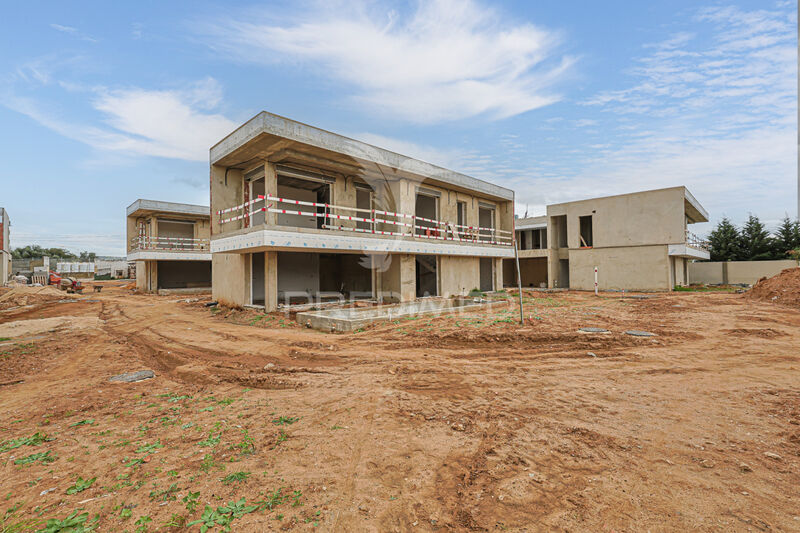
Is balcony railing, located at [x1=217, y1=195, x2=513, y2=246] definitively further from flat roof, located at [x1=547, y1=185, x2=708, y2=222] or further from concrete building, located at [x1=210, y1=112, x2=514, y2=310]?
flat roof, located at [x1=547, y1=185, x2=708, y2=222]

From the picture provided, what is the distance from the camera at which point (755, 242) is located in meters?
33.1

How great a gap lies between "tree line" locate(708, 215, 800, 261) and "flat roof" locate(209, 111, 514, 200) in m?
34.4

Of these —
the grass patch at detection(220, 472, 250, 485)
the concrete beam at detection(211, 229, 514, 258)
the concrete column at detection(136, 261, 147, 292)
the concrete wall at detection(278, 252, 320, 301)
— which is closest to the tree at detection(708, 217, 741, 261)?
the concrete beam at detection(211, 229, 514, 258)

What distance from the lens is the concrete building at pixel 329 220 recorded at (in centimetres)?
1290

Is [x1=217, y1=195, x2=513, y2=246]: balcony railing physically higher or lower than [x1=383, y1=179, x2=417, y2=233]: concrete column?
lower

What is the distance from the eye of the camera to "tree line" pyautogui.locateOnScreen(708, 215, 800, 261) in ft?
105

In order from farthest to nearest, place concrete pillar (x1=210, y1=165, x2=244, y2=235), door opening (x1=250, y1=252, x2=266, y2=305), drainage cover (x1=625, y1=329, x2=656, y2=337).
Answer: door opening (x1=250, y1=252, x2=266, y2=305) → concrete pillar (x1=210, y1=165, x2=244, y2=235) → drainage cover (x1=625, y1=329, x2=656, y2=337)

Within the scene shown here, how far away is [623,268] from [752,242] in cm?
1924

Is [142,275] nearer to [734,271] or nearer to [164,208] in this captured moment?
[164,208]

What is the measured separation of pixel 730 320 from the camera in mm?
10461

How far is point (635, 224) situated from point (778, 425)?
24.0 meters

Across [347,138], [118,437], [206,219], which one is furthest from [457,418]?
[206,219]

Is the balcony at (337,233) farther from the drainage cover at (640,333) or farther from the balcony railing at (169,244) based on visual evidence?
the balcony railing at (169,244)

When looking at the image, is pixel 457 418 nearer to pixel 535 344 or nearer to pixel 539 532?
pixel 539 532
